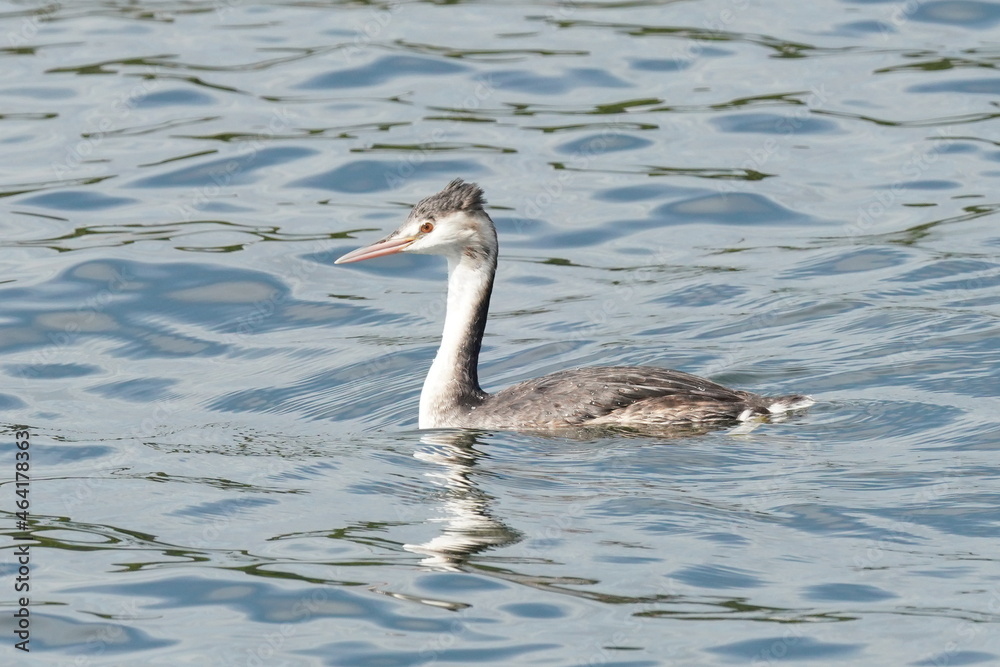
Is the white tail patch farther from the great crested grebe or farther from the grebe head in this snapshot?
the grebe head

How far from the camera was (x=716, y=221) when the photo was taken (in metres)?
15.0

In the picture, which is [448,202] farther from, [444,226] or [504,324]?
[504,324]

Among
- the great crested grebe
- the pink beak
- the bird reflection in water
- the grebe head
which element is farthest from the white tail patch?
the pink beak

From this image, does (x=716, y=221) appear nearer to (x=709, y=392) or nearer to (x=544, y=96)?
(x=544, y=96)

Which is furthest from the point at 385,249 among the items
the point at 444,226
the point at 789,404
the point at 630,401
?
the point at 789,404

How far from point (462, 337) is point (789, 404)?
218cm

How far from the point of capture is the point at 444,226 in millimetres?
10375

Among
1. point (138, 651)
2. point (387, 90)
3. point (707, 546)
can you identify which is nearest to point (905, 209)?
point (387, 90)

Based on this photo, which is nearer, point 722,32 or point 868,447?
point 868,447

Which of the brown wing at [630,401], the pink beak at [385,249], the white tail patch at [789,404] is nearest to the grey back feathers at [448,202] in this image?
the pink beak at [385,249]

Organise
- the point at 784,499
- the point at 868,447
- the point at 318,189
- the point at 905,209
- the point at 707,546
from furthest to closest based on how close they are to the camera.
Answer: the point at 318,189
the point at 905,209
the point at 868,447
the point at 784,499
the point at 707,546

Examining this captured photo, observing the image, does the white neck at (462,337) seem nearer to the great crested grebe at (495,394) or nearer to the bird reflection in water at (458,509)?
the great crested grebe at (495,394)

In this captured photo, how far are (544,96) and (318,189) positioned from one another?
3.38 m

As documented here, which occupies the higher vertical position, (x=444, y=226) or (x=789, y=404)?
(x=444, y=226)
